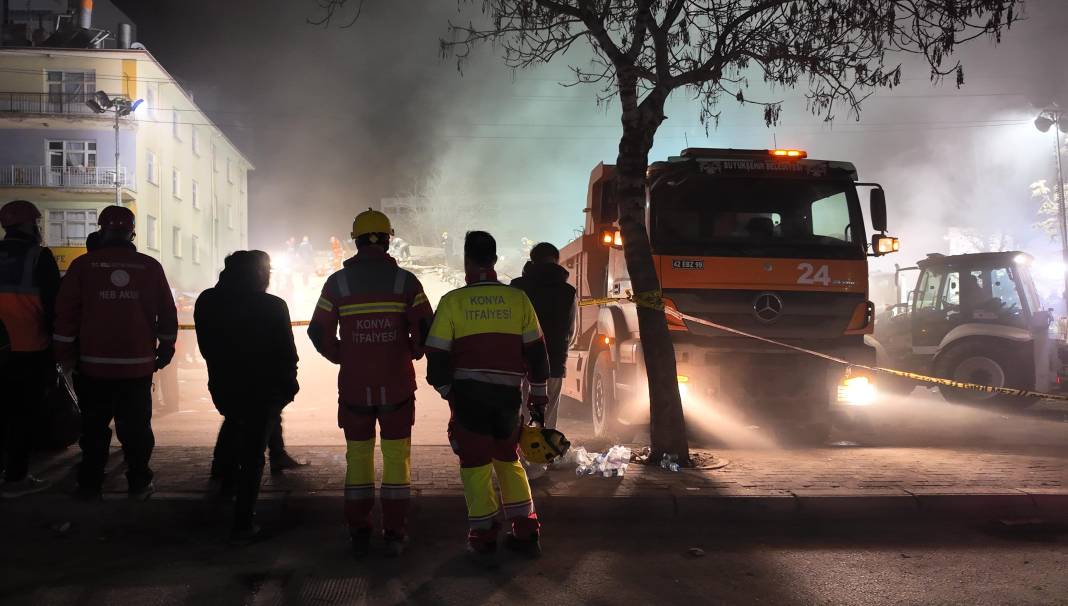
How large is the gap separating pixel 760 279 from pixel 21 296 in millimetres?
6261

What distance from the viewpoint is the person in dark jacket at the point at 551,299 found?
249 inches

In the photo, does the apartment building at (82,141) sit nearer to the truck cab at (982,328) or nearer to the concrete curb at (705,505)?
the truck cab at (982,328)

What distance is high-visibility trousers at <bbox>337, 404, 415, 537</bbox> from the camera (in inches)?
170

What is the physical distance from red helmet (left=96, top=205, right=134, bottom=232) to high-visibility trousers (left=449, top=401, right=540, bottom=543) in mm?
2605

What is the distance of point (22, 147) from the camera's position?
116 ft

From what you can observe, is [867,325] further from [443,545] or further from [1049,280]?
[1049,280]

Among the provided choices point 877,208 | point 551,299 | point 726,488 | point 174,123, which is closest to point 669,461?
point 726,488

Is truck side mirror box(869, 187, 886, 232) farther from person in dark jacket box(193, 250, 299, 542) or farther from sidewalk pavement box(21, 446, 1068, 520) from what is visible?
person in dark jacket box(193, 250, 299, 542)

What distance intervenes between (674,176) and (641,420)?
2517 mm

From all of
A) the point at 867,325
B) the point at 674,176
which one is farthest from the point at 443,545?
the point at 867,325

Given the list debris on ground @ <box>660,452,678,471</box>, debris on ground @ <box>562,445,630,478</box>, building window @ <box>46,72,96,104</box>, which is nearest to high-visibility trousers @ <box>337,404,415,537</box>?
debris on ground @ <box>562,445,630,478</box>

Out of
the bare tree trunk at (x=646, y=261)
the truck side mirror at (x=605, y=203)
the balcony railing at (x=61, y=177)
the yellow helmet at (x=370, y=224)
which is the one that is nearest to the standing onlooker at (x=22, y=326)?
the yellow helmet at (x=370, y=224)

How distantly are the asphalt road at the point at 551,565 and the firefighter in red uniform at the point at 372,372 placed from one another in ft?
1.01

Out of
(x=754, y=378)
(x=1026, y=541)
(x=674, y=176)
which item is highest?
(x=674, y=176)
